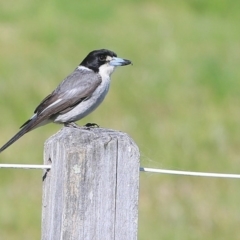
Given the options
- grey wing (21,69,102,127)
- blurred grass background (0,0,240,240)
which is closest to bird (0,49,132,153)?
grey wing (21,69,102,127)

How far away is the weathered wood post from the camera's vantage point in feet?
9.60

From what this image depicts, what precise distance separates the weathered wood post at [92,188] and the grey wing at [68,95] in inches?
105

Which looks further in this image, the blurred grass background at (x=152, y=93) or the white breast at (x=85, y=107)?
the blurred grass background at (x=152, y=93)

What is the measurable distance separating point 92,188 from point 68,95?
2.95 meters

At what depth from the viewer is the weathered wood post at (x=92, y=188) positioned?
2.93m

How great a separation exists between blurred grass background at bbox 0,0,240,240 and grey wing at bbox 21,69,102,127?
93 cm

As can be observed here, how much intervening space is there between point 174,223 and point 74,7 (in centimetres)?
679

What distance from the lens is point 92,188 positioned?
2949 millimetres

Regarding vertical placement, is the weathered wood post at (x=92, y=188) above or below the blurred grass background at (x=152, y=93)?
below

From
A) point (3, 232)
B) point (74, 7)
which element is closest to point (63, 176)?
point (3, 232)

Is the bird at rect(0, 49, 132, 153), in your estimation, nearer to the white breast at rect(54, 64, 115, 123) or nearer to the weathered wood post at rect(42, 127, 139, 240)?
the white breast at rect(54, 64, 115, 123)

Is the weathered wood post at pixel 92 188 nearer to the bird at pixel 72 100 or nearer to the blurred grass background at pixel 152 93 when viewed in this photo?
the bird at pixel 72 100

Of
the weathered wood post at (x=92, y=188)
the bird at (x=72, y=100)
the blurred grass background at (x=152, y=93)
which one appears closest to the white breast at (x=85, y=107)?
the bird at (x=72, y=100)

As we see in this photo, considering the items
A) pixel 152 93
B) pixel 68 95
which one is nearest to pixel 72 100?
pixel 68 95
